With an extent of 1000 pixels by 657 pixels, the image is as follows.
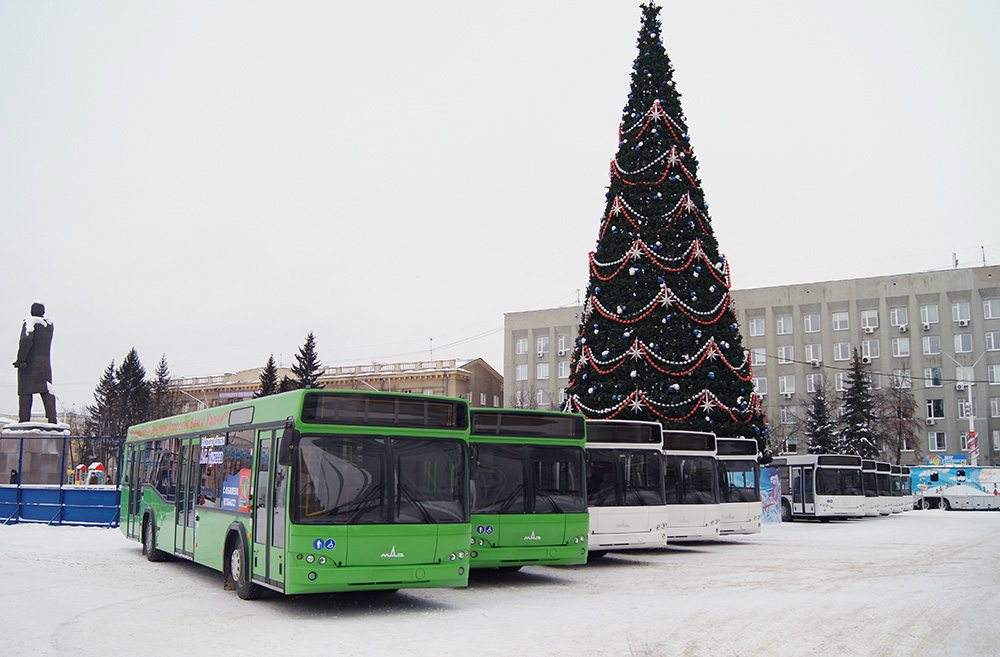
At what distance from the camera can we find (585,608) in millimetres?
11562

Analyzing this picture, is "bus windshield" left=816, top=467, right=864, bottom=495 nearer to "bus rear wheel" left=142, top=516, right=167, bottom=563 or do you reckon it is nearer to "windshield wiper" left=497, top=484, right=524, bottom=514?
"windshield wiper" left=497, top=484, right=524, bottom=514

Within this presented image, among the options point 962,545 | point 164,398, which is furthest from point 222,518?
point 164,398

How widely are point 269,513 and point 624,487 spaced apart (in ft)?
28.4

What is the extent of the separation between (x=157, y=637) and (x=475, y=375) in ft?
269

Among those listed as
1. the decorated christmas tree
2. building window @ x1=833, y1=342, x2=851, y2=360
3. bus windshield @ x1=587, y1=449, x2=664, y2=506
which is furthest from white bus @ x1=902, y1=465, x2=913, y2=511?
bus windshield @ x1=587, y1=449, x2=664, y2=506

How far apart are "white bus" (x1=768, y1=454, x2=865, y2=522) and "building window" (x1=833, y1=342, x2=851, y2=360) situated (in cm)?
4102

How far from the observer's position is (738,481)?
23734 mm

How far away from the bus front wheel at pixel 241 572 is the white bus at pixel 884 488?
3315cm

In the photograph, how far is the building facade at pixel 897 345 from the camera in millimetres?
68875

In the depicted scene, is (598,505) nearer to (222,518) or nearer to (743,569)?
(743,569)

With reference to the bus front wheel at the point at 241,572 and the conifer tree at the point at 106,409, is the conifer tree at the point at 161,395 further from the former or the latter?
the bus front wheel at the point at 241,572

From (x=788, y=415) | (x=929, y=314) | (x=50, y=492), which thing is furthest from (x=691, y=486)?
(x=929, y=314)

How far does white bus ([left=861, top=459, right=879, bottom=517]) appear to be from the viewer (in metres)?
36.5

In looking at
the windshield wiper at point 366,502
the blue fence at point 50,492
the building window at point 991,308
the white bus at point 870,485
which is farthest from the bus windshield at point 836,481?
the building window at point 991,308
